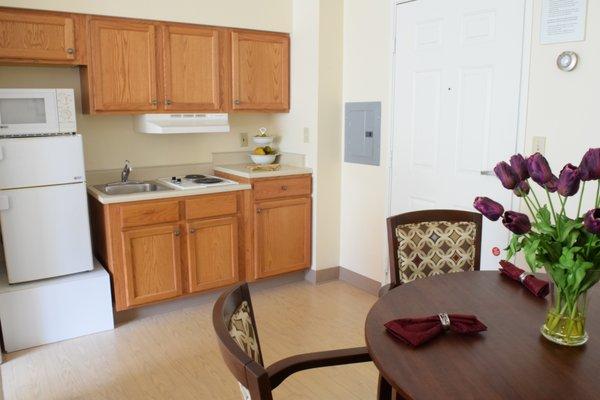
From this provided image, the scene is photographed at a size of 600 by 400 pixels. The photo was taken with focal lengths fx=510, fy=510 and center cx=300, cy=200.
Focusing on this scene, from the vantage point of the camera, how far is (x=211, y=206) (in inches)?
140

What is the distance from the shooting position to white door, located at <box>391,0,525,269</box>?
2.80 m

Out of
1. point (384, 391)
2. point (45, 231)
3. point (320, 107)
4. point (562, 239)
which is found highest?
point (320, 107)

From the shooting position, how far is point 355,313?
138 inches

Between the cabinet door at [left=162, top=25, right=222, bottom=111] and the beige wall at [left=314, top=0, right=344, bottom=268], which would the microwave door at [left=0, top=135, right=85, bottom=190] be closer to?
the cabinet door at [left=162, top=25, right=222, bottom=111]

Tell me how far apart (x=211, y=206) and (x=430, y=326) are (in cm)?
237

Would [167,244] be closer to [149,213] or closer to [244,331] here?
[149,213]

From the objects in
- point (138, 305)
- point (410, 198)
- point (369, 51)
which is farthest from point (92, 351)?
point (369, 51)

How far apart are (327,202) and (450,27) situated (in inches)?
63.3

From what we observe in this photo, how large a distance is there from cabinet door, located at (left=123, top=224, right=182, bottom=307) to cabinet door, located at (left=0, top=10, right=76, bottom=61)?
1.20 meters

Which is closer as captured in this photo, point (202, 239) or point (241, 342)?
point (241, 342)

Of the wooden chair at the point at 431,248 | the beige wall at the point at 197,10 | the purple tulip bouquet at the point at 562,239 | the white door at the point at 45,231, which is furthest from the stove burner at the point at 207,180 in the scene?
the purple tulip bouquet at the point at 562,239

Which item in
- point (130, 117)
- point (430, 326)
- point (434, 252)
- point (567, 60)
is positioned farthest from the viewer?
point (130, 117)

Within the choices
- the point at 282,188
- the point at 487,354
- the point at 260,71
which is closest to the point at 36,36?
the point at 260,71

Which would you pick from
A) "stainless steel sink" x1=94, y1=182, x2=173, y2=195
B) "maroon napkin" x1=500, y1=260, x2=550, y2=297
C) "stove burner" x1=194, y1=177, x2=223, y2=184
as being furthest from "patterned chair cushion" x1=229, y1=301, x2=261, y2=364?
"stove burner" x1=194, y1=177, x2=223, y2=184
